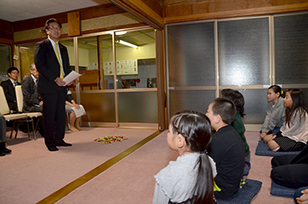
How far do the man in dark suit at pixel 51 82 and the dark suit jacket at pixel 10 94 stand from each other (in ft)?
6.12

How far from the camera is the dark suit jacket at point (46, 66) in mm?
3164

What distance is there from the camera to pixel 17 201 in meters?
1.83

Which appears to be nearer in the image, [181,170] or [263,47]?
[181,170]

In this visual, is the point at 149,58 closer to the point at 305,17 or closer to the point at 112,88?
the point at 112,88

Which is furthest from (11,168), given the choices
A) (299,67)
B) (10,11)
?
(299,67)

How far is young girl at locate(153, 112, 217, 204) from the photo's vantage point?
1.03 m

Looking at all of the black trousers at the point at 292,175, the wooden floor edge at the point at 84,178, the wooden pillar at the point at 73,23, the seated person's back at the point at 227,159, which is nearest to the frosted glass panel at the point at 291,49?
the black trousers at the point at 292,175

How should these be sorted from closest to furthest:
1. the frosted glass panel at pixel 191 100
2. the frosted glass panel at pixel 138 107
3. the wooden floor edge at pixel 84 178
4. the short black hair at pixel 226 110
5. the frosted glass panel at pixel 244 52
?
1. the short black hair at pixel 226 110
2. the wooden floor edge at pixel 84 178
3. the frosted glass panel at pixel 244 52
4. the frosted glass panel at pixel 191 100
5. the frosted glass panel at pixel 138 107

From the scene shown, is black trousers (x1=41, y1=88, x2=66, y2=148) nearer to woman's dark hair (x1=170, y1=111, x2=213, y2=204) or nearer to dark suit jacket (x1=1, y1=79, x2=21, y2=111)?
dark suit jacket (x1=1, y1=79, x2=21, y2=111)

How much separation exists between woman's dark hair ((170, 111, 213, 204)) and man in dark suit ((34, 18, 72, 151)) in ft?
8.50

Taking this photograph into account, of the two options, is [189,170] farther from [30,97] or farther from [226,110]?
[30,97]

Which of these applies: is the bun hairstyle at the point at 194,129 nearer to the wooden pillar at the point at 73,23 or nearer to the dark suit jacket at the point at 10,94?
the dark suit jacket at the point at 10,94

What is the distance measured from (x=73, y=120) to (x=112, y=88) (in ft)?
→ 3.48

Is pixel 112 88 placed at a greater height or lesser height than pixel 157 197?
greater
